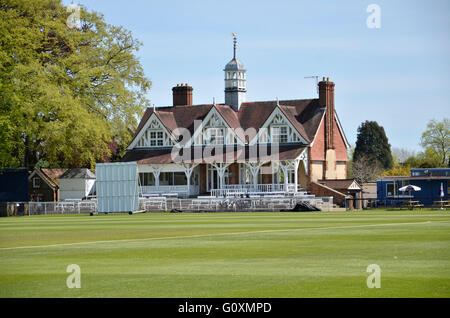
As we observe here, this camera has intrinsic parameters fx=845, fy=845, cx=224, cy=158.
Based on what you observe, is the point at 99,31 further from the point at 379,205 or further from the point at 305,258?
the point at 305,258

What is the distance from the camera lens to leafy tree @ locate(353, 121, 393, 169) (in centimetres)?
12156

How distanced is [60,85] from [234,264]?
50.0 m

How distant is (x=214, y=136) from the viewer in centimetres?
6956

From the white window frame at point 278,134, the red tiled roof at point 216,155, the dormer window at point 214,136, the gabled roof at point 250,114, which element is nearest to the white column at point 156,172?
the red tiled roof at point 216,155

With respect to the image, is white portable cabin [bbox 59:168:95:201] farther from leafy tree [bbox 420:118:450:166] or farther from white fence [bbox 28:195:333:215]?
leafy tree [bbox 420:118:450:166]

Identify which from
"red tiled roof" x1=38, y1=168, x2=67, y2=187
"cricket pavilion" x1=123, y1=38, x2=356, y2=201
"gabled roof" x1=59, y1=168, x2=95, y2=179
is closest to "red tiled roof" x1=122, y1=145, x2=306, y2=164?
"cricket pavilion" x1=123, y1=38, x2=356, y2=201

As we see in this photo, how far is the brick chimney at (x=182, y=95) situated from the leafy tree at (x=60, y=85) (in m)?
5.06

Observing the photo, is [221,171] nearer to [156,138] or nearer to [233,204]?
[156,138]

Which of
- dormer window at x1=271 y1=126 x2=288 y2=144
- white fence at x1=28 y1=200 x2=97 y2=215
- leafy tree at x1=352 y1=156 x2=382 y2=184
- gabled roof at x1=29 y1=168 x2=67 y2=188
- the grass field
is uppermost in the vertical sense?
dormer window at x1=271 y1=126 x2=288 y2=144

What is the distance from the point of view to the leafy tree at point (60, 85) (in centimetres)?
5950

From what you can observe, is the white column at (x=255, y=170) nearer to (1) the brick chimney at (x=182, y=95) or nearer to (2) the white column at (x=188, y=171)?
(2) the white column at (x=188, y=171)

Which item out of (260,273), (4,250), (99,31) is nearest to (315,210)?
(99,31)

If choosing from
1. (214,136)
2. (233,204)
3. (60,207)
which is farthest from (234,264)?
(214,136)

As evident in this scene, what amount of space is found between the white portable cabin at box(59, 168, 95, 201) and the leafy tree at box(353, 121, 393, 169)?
59504mm
